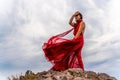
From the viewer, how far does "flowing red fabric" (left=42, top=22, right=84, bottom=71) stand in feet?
74.2

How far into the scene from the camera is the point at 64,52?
22.8 metres

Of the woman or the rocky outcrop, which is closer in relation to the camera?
the rocky outcrop

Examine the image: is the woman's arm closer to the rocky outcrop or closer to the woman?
the woman

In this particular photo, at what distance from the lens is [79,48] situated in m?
22.7

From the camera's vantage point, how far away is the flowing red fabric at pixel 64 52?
74.2 feet

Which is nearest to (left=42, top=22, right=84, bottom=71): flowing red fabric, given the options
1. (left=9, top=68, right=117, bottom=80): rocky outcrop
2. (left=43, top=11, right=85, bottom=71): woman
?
(left=43, top=11, right=85, bottom=71): woman

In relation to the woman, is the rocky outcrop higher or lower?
lower

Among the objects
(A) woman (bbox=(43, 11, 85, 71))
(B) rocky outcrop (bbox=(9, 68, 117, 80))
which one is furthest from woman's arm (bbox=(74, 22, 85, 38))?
(B) rocky outcrop (bbox=(9, 68, 117, 80))

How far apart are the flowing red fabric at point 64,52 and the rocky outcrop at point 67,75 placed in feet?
3.00

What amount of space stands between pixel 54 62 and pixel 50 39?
4.55 ft

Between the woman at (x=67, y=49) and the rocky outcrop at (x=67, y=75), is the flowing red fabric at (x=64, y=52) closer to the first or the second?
the woman at (x=67, y=49)

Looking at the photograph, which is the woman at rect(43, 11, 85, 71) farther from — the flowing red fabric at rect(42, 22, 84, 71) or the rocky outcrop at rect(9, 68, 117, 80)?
the rocky outcrop at rect(9, 68, 117, 80)

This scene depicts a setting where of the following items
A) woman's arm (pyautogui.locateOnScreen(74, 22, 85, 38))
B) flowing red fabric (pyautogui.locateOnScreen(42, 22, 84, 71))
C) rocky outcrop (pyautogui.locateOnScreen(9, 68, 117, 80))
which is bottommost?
rocky outcrop (pyautogui.locateOnScreen(9, 68, 117, 80))

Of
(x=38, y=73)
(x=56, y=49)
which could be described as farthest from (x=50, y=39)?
(x=38, y=73)
